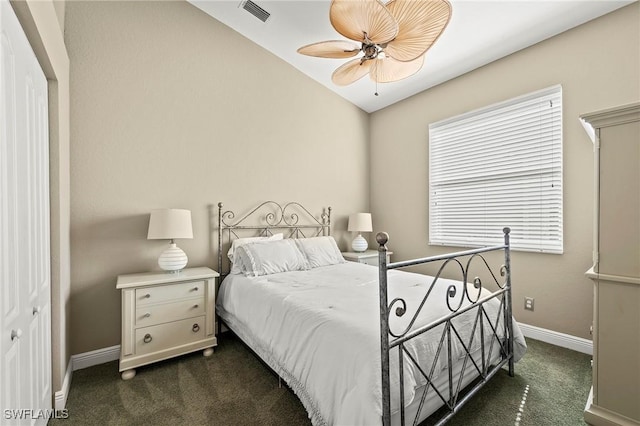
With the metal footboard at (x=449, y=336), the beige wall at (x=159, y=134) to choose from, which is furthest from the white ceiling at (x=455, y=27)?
the metal footboard at (x=449, y=336)

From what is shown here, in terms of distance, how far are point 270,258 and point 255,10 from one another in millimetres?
2454

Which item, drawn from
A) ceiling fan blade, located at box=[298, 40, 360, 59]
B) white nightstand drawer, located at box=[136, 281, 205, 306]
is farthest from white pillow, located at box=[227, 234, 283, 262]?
A: ceiling fan blade, located at box=[298, 40, 360, 59]

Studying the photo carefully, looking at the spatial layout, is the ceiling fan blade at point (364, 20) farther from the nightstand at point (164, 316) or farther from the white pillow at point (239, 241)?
the nightstand at point (164, 316)

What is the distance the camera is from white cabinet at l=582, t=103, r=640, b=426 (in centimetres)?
148

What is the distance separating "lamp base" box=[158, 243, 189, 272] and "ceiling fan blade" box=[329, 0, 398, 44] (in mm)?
2219

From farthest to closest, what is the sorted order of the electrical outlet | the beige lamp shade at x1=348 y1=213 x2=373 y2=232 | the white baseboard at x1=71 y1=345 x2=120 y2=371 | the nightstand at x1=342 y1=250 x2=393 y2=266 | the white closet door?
1. the beige lamp shade at x1=348 y1=213 x2=373 y2=232
2. the nightstand at x1=342 y1=250 x2=393 y2=266
3. the electrical outlet
4. the white baseboard at x1=71 y1=345 x2=120 y2=371
5. the white closet door

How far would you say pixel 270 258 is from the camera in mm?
2832

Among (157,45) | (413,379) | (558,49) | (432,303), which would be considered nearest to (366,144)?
(558,49)

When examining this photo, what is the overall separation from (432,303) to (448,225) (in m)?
2.07

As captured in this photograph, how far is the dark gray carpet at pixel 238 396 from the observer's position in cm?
173

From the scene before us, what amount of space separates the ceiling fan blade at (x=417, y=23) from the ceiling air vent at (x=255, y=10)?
4.83 ft

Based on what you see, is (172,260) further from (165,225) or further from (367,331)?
(367,331)

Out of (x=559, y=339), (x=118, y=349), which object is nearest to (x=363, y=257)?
(x=559, y=339)

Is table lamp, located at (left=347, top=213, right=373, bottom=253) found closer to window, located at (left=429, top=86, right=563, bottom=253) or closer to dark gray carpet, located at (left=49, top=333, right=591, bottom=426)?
window, located at (left=429, top=86, right=563, bottom=253)
